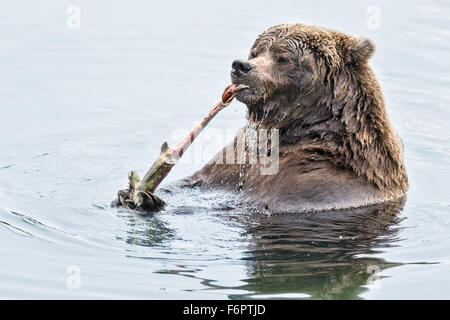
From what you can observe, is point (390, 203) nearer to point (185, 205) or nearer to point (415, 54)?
point (185, 205)

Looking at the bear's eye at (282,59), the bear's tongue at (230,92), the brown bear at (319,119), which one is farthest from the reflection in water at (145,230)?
the bear's eye at (282,59)

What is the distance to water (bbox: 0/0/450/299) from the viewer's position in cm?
905

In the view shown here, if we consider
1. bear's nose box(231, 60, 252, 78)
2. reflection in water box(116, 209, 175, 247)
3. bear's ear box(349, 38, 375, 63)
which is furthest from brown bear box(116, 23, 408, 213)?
reflection in water box(116, 209, 175, 247)

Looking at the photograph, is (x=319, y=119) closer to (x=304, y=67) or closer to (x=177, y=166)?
(x=304, y=67)

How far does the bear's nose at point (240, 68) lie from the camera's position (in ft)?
32.9

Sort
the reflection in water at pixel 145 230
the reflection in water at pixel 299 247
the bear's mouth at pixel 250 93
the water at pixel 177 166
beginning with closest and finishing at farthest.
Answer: the reflection in water at pixel 299 247, the water at pixel 177 166, the reflection in water at pixel 145 230, the bear's mouth at pixel 250 93

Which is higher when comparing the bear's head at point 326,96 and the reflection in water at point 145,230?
the bear's head at point 326,96

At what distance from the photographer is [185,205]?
1069cm

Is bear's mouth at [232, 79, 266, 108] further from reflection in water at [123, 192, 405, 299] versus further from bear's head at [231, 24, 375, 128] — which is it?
reflection in water at [123, 192, 405, 299]

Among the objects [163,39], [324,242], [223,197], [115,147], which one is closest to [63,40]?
[163,39]

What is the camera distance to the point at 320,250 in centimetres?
976

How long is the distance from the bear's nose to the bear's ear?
1.04 metres

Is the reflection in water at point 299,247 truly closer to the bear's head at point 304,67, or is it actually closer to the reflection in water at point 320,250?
the reflection in water at point 320,250

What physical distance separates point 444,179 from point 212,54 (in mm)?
4937
